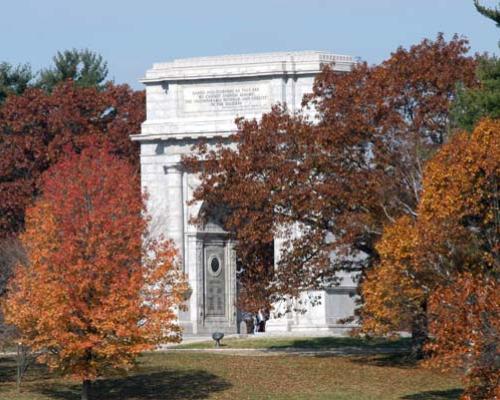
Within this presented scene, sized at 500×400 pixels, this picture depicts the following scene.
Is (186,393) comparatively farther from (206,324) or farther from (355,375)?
(206,324)

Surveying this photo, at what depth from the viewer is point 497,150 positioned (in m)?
46.7

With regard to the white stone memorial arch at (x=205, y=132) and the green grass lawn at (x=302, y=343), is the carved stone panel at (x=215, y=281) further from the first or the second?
the green grass lawn at (x=302, y=343)

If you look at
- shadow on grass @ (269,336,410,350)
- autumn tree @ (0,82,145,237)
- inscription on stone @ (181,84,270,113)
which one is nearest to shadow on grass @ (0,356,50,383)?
shadow on grass @ (269,336,410,350)

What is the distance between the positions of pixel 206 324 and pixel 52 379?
20514mm

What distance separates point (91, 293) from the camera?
51.6 m

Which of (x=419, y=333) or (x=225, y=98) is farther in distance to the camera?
(x=225, y=98)

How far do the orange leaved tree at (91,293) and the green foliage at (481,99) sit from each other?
9206 mm

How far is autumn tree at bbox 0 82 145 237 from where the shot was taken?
84.0 m

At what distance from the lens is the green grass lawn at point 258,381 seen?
2042 inches

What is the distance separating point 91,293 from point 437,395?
995 cm

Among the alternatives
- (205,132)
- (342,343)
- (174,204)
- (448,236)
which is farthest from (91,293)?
(174,204)

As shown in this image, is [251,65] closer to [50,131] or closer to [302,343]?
[302,343]

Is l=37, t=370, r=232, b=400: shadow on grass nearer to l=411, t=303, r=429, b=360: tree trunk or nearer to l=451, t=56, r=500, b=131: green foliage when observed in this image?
l=411, t=303, r=429, b=360: tree trunk

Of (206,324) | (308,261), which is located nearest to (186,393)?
(308,261)
